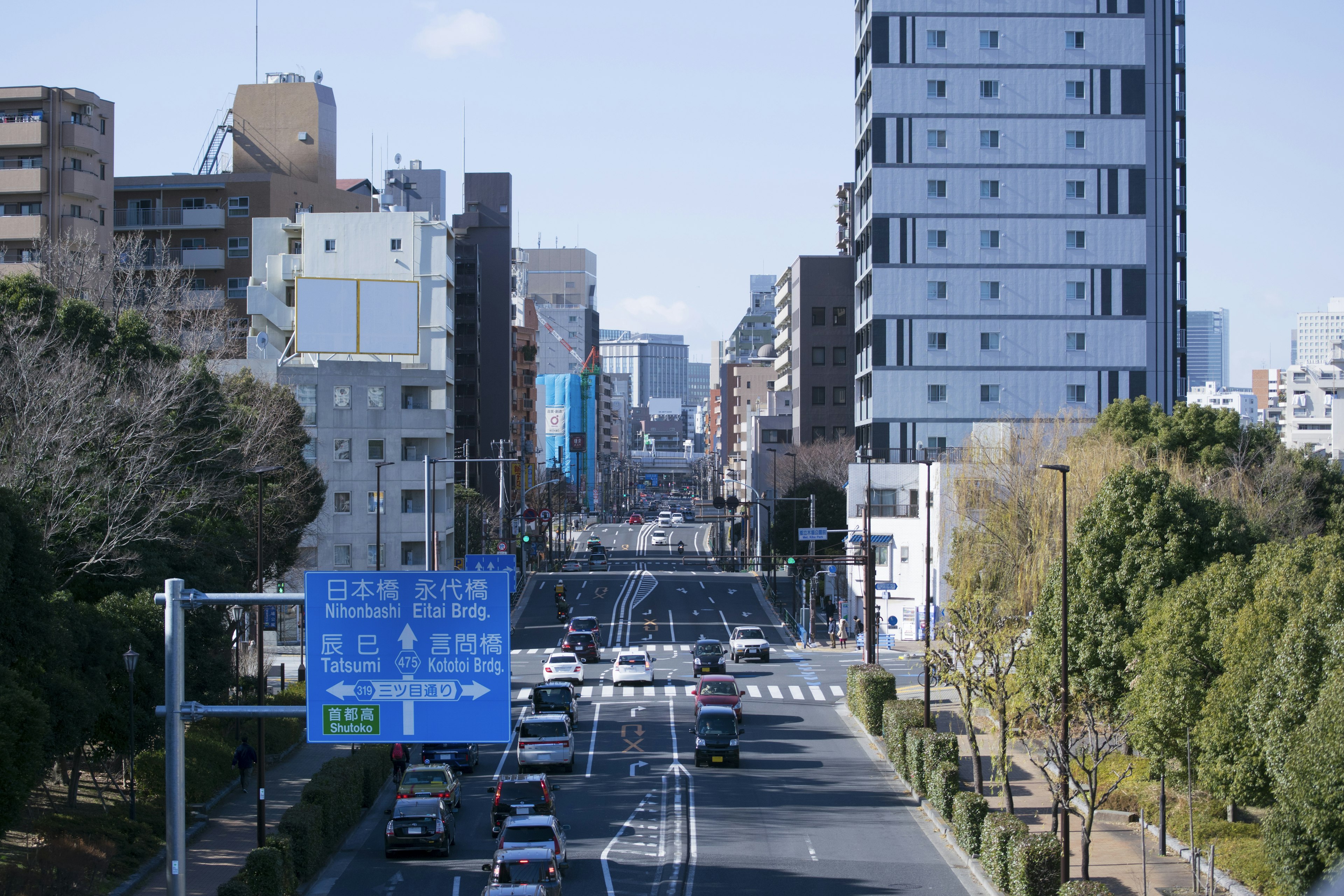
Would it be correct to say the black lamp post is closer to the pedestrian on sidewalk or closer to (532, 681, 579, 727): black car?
the pedestrian on sidewalk

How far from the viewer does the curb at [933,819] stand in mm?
26078

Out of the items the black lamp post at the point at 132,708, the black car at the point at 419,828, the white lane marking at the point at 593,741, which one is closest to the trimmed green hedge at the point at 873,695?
the white lane marking at the point at 593,741

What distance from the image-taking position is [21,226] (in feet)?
233

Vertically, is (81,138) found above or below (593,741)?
above

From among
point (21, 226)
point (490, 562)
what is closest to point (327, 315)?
point (21, 226)

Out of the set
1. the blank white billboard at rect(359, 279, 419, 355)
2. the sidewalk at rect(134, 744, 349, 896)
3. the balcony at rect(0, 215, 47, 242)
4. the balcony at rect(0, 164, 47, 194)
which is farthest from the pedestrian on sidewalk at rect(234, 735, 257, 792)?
the balcony at rect(0, 164, 47, 194)

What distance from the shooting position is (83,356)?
3441 cm

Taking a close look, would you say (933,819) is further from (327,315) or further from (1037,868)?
(327,315)

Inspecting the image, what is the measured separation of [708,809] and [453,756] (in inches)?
345

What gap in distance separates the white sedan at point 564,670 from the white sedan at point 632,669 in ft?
5.36

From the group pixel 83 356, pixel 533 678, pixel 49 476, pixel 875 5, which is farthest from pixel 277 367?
pixel 875 5

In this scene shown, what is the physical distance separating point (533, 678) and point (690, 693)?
25.3 feet

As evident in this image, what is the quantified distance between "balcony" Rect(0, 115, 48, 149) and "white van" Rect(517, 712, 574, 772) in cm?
5311

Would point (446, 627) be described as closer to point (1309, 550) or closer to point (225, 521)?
point (1309, 550)
